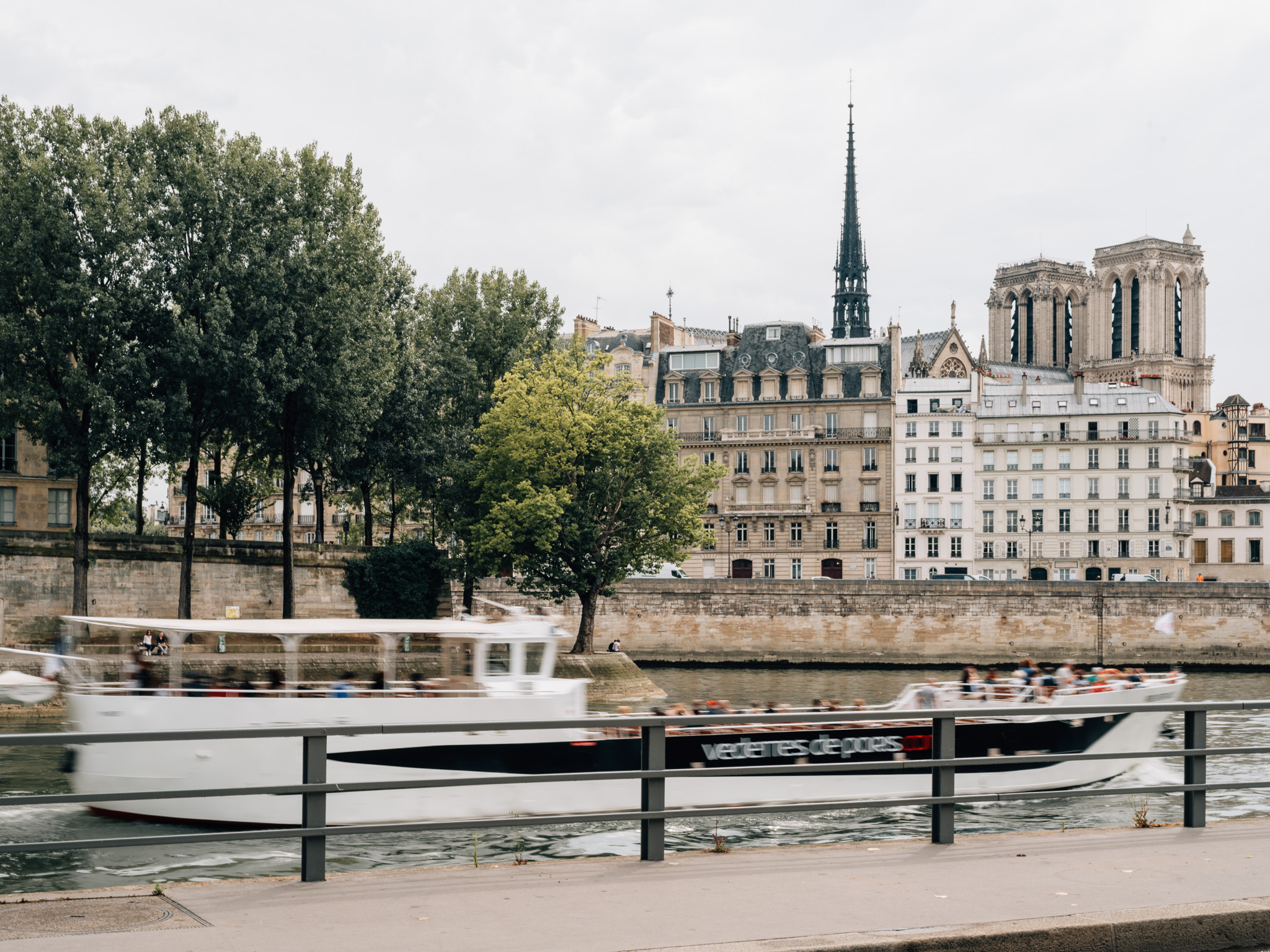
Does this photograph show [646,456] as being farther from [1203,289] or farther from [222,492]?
[1203,289]

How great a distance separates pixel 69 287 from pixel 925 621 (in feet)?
129

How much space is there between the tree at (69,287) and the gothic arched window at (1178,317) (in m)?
119

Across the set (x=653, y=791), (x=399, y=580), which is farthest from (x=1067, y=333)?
(x=653, y=791)

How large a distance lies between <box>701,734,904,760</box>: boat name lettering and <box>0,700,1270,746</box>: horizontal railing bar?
444 inches

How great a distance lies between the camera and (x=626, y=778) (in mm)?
7516

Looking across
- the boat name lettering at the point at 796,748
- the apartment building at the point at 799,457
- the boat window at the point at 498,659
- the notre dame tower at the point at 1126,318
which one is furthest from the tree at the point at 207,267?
the notre dame tower at the point at 1126,318

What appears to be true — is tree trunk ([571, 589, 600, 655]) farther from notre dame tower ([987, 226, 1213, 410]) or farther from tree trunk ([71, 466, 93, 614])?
notre dame tower ([987, 226, 1213, 410])

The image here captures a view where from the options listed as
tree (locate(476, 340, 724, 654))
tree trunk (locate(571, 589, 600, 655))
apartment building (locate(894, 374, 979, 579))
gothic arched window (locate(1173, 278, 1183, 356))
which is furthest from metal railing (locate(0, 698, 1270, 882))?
gothic arched window (locate(1173, 278, 1183, 356))

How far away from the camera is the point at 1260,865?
798cm

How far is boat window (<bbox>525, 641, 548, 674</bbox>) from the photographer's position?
21422mm

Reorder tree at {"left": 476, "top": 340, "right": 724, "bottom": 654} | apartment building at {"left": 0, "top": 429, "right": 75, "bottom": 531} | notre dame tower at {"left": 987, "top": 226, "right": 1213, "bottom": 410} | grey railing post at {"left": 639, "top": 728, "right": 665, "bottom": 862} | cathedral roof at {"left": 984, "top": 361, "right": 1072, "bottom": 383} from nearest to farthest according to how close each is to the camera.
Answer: grey railing post at {"left": 639, "top": 728, "right": 665, "bottom": 862}, tree at {"left": 476, "top": 340, "right": 724, "bottom": 654}, apartment building at {"left": 0, "top": 429, "right": 75, "bottom": 531}, cathedral roof at {"left": 984, "top": 361, "right": 1072, "bottom": 383}, notre dame tower at {"left": 987, "top": 226, "right": 1213, "bottom": 410}

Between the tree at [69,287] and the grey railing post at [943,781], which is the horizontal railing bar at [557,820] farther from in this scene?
the tree at [69,287]

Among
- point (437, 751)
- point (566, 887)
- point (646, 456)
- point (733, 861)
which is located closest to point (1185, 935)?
point (733, 861)

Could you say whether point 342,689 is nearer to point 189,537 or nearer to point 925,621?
point 189,537
